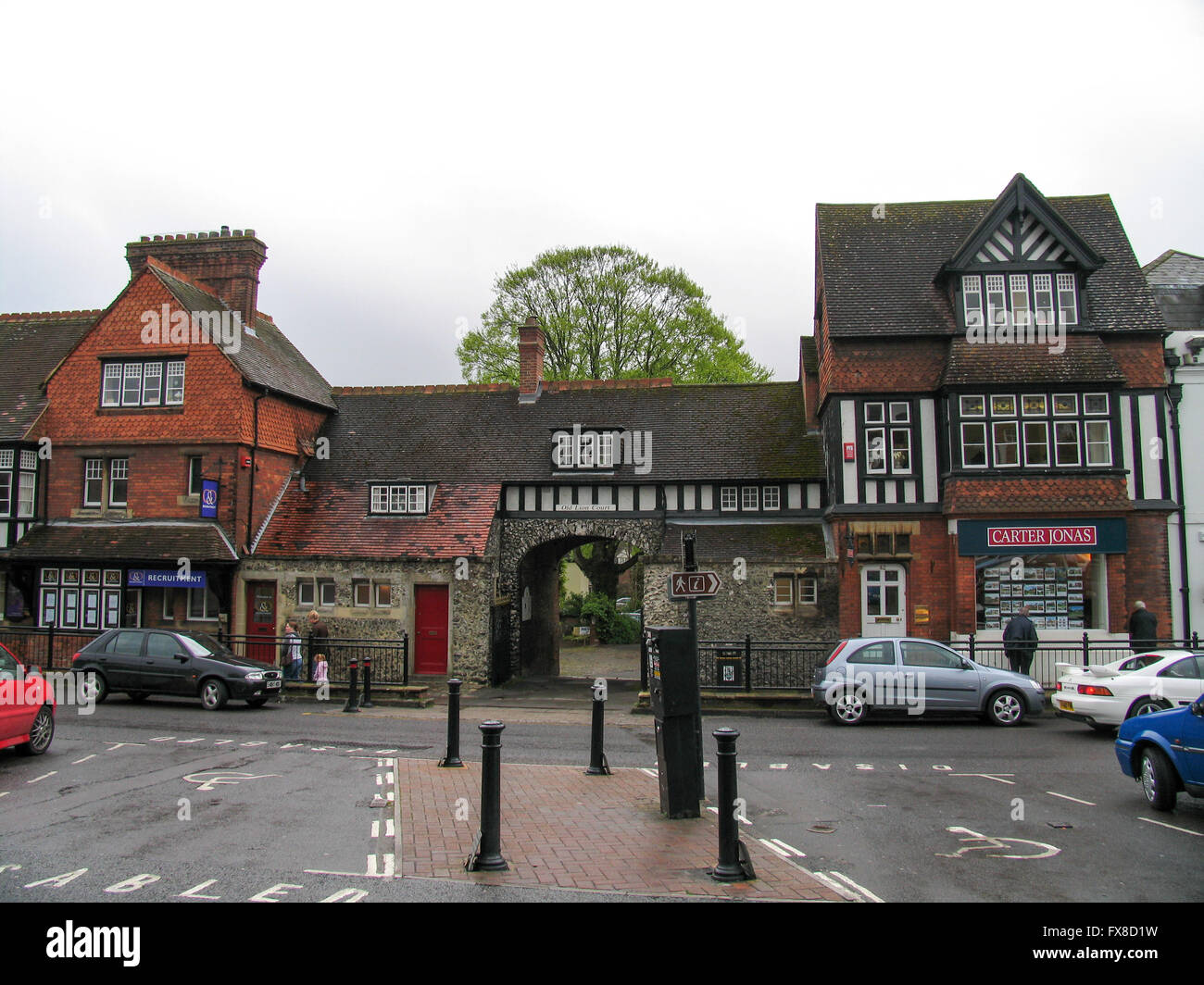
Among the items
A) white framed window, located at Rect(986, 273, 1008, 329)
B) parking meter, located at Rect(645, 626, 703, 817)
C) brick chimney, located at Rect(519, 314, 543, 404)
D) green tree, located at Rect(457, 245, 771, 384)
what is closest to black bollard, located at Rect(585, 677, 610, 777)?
parking meter, located at Rect(645, 626, 703, 817)

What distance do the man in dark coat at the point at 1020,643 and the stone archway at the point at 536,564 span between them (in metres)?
9.20

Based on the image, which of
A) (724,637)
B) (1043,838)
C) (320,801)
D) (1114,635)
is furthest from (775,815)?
(1114,635)

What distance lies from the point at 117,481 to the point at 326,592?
22.5ft

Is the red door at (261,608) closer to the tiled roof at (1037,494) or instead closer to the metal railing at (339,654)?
the metal railing at (339,654)

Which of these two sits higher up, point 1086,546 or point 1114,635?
point 1086,546

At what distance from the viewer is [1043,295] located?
901 inches

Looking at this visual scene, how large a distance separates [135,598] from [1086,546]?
24.3m

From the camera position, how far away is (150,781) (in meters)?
11.4

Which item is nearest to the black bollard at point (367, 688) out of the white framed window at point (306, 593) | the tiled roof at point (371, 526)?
the tiled roof at point (371, 526)

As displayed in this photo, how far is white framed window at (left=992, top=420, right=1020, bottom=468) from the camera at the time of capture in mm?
22078

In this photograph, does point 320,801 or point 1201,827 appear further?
point 320,801

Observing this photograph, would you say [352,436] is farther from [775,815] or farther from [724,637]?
[775,815]

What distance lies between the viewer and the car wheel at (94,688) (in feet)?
61.1

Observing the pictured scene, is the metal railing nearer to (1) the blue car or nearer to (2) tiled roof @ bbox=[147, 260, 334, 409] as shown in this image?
(2) tiled roof @ bbox=[147, 260, 334, 409]
